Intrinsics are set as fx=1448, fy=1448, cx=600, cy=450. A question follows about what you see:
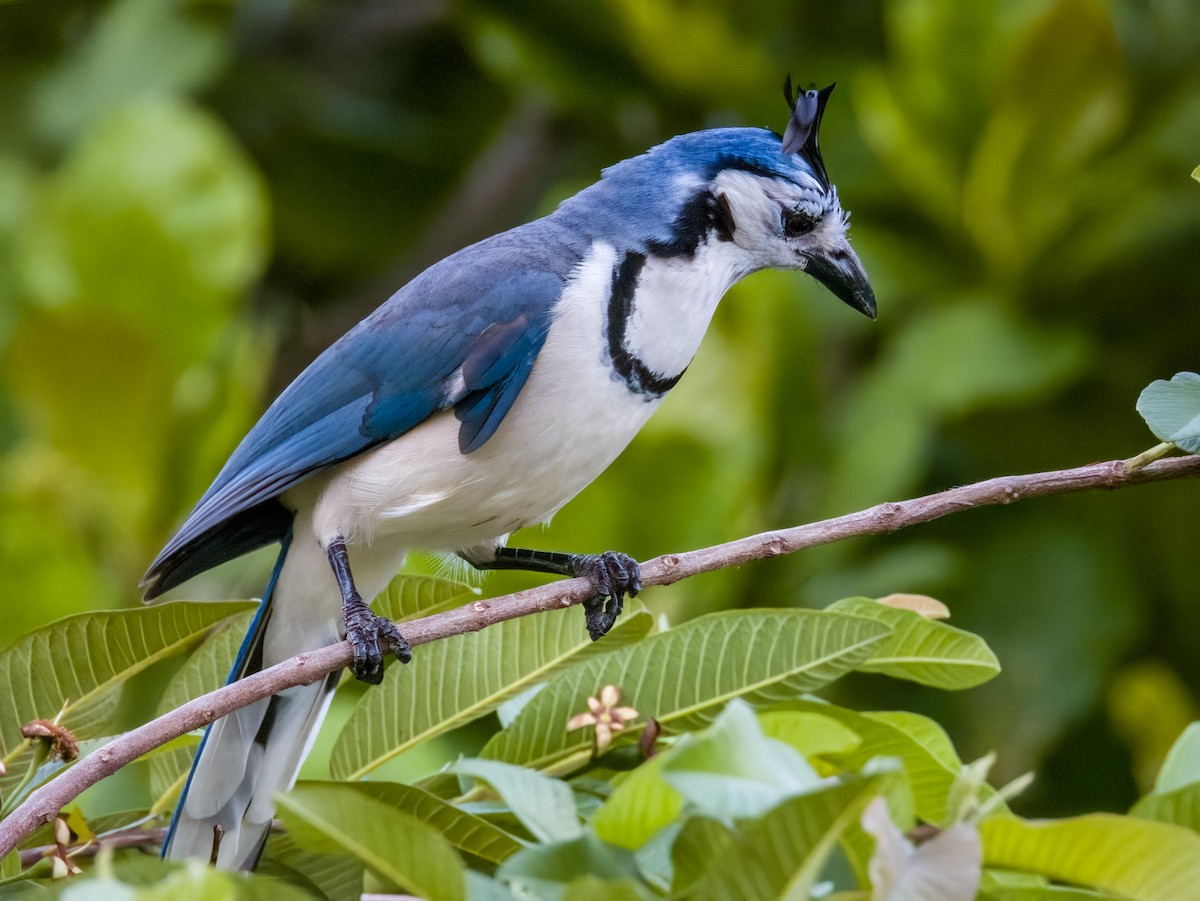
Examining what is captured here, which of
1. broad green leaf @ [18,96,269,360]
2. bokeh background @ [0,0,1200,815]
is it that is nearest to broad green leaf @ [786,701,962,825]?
bokeh background @ [0,0,1200,815]

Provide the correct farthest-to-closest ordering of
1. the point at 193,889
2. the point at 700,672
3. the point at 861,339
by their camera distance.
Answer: the point at 861,339 < the point at 700,672 < the point at 193,889

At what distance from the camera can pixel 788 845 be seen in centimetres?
113

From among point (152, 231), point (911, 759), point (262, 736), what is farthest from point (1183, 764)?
point (152, 231)

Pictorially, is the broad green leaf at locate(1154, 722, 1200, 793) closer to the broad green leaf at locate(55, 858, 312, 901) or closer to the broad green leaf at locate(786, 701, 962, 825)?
the broad green leaf at locate(786, 701, 962, 825)

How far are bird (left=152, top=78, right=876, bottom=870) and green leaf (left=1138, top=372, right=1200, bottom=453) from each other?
0.82 metres

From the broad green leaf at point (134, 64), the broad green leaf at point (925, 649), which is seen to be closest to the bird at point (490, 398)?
the broad green leaf at point (925, 649)

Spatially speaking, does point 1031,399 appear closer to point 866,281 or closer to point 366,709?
point 866,281

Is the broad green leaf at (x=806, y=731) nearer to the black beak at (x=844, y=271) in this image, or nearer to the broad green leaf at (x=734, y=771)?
the broad green leaf at (x=734, y=771)

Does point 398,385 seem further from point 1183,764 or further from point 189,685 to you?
point 1183,764

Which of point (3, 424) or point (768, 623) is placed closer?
point (768, 623)

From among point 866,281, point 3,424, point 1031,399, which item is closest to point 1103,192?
point 1031,399

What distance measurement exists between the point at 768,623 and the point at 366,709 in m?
0.52

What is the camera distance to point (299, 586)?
2.41m

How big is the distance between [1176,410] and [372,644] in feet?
3.64
